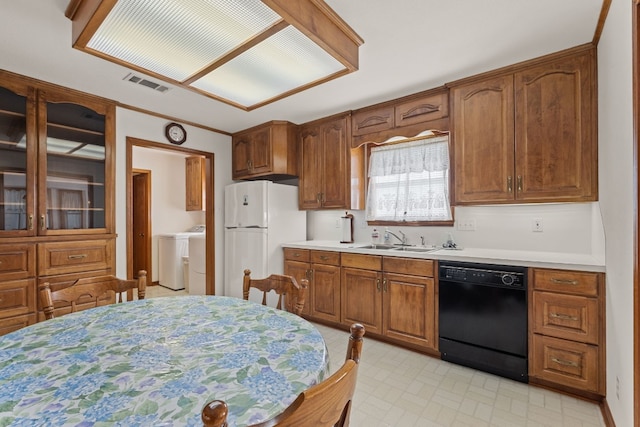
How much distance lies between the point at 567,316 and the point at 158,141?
4065mm

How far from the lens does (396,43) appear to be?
81.4 inches

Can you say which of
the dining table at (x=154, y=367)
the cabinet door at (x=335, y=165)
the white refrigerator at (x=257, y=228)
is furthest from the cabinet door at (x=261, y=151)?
the dining table at (x=154, y=367)

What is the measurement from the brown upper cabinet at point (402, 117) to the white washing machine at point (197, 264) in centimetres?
264

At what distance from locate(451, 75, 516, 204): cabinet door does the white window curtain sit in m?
0.41

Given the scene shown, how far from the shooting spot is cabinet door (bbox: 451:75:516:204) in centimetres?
241

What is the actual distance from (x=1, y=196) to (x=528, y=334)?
13.6 feet

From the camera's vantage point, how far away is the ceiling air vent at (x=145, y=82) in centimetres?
253

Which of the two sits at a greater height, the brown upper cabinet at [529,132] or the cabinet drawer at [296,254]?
the brown upper cabinet at [529,132]

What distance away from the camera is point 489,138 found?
2490 millimetres

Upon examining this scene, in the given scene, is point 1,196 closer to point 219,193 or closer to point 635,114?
point 219,193

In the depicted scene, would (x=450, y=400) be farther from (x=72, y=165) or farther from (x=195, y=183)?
(x=195, y=183)

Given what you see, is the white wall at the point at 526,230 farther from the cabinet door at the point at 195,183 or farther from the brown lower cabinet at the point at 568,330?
the cabinet door at the point at 195,183

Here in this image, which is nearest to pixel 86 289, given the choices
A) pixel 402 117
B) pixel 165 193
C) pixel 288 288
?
pixel 288 288

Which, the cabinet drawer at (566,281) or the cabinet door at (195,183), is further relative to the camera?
the cabinet door at (195,183)
